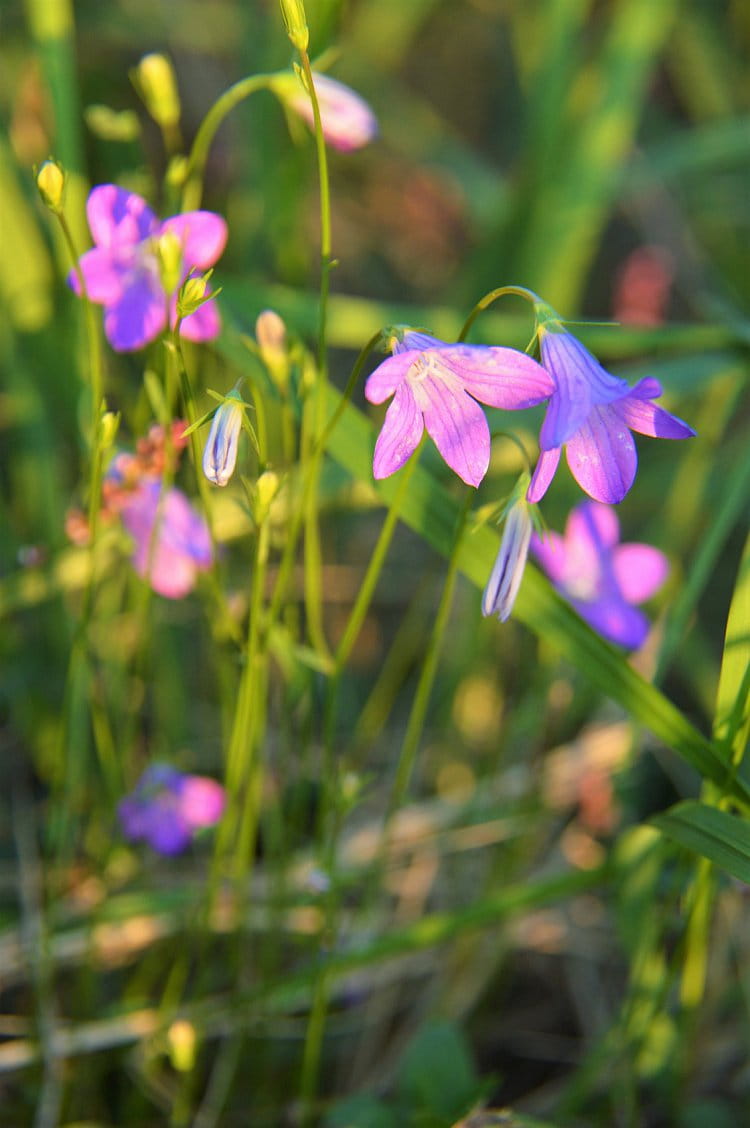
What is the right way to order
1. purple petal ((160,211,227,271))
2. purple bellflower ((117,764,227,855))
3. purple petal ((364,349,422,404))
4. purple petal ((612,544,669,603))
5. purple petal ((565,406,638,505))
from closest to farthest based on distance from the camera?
Answer: purple petal ((364,349,422,404)), purple petal ((565,406,638,505)), purple petal ((160,211,227,271)), purple bellflower ((117,764,227,855)), purple petal ((612,544,669,603))

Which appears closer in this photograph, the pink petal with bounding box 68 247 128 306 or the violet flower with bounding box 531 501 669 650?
the pink petal with bounding box 68 247 128 306

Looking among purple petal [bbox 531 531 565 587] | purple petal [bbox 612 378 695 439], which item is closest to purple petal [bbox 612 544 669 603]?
purple petal [bbox 531 531 565 587]

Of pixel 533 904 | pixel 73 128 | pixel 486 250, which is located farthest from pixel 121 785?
pixel 486 250

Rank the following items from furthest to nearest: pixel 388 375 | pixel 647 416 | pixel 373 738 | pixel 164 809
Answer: pixel 373 738
pixel 164 809
pixel 647 416
pixel 388 375

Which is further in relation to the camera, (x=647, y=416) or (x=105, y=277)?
(x=105, y=277)

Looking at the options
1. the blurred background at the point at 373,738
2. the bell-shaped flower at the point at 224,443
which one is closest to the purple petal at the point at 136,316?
the blurred background at the point at 373,738

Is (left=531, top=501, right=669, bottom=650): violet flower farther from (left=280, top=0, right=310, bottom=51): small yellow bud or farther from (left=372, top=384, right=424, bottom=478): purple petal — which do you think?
(left=280, top=0, right=310, bottom=51): small yellow bud

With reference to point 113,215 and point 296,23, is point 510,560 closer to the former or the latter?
point 296,23

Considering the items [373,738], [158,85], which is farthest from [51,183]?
[373,738]
